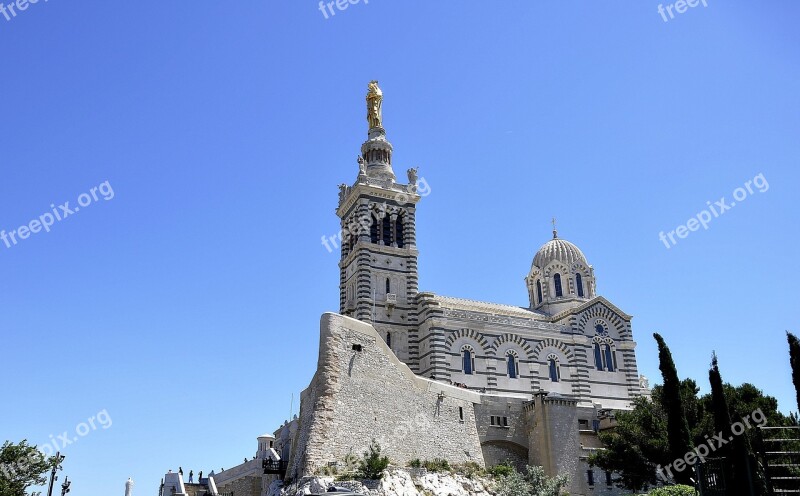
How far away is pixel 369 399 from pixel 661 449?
14.0 meters

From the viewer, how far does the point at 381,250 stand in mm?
49312

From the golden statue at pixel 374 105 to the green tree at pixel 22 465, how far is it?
33033 mm

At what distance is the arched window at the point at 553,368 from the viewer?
4862cm

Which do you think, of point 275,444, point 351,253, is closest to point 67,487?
point 275,444

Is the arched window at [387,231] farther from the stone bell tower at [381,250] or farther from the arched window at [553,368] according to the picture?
the arched window at [553,368]

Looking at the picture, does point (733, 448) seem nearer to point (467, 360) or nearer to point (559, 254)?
point (467, 360)

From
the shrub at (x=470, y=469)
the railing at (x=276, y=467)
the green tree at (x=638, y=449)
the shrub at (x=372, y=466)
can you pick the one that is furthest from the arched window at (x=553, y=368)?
the railing at (x=276, y=467)

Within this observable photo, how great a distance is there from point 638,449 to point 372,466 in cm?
1374

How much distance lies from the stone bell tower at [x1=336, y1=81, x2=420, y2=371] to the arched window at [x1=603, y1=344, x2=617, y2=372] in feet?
46.8

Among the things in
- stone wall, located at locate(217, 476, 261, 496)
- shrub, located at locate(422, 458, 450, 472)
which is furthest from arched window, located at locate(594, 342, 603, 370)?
stone wall, located at locate(217, 476, 261, 496)

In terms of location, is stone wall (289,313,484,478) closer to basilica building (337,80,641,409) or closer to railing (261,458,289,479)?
railing (261,458,289,479)

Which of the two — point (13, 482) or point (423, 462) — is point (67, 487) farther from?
point (423, 462)

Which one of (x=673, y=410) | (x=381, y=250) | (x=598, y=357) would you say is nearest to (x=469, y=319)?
(x=381, y=250)

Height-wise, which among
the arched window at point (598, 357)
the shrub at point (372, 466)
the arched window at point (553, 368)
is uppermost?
the arched window at point (598, 357)
